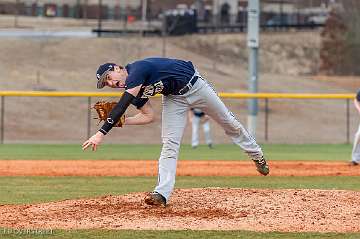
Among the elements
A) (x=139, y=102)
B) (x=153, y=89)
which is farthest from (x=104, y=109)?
(x=153, y=89)

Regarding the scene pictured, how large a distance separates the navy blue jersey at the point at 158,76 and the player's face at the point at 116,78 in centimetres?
7

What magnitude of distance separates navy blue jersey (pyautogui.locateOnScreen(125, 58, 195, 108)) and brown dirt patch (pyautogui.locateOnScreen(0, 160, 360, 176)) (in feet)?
21.1

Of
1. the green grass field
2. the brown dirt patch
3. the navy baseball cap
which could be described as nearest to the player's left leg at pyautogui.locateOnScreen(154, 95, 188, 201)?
the navy baseball cap

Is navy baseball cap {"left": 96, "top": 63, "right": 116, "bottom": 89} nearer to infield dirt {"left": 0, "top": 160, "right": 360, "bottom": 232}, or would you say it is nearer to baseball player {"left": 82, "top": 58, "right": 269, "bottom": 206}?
baseball player {"left": 82, "top": 58, "right": 269, "bottom": 206}

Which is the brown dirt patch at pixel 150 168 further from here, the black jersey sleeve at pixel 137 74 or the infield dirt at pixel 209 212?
the black jersey sleeve at pixel 137 74

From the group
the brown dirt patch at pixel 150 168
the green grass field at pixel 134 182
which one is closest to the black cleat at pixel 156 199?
the green grass field at pixel 134 182

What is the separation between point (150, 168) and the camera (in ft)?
56.0

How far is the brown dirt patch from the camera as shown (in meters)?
15.8

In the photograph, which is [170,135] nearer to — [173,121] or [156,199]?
[173,121]

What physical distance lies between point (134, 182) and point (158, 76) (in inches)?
201

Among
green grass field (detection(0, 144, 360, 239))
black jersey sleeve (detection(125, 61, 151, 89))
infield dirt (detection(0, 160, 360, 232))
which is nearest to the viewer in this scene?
green grass field (detection(0, 144, 360, 239))

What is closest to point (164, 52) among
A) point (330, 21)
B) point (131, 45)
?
point (131, 45)

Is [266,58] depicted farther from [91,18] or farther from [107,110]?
[107,110]

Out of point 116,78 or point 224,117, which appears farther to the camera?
point 224,117
